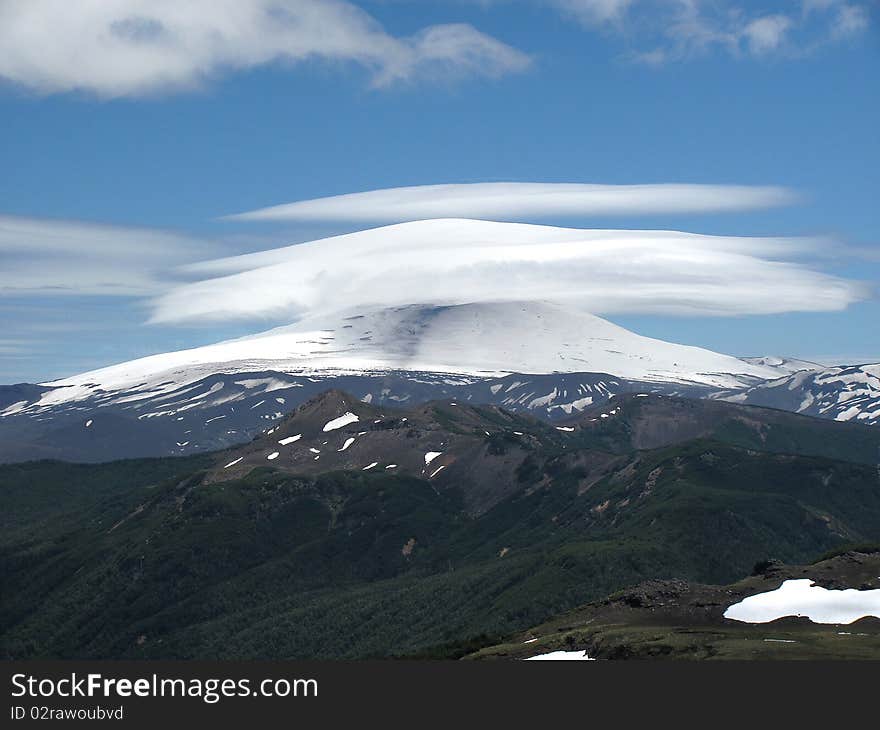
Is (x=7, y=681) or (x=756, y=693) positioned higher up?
(x=7, y=681)

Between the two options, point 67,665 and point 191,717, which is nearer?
point 191,717

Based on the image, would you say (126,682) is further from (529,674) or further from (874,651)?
(874,651)

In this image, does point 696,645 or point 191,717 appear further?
point 696,645

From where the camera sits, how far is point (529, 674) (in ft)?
473

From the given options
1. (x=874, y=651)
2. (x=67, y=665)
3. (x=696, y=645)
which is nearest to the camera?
(x=67, y=665)

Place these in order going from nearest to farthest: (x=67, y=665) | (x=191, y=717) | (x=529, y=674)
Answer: (x=191, y=717) < (x=67, y=665) < (x=529, y=674)

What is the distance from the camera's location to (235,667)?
126 m

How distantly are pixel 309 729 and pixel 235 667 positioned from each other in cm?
993

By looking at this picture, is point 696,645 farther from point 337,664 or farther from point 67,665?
point 67,665

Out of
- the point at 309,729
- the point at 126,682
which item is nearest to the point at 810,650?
the point at 309,729

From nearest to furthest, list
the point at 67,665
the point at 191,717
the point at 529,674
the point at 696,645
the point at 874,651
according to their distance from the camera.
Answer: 1. the point at 191,717
2. the point at 67,665
3. the point at 529,674
4. the point at 874,651
5. the point at 696,645

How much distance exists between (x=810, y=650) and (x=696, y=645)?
60.8ft

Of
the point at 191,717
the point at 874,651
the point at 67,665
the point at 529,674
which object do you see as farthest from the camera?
the point at 874,651

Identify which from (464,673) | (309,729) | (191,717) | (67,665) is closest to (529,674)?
(464,673)
